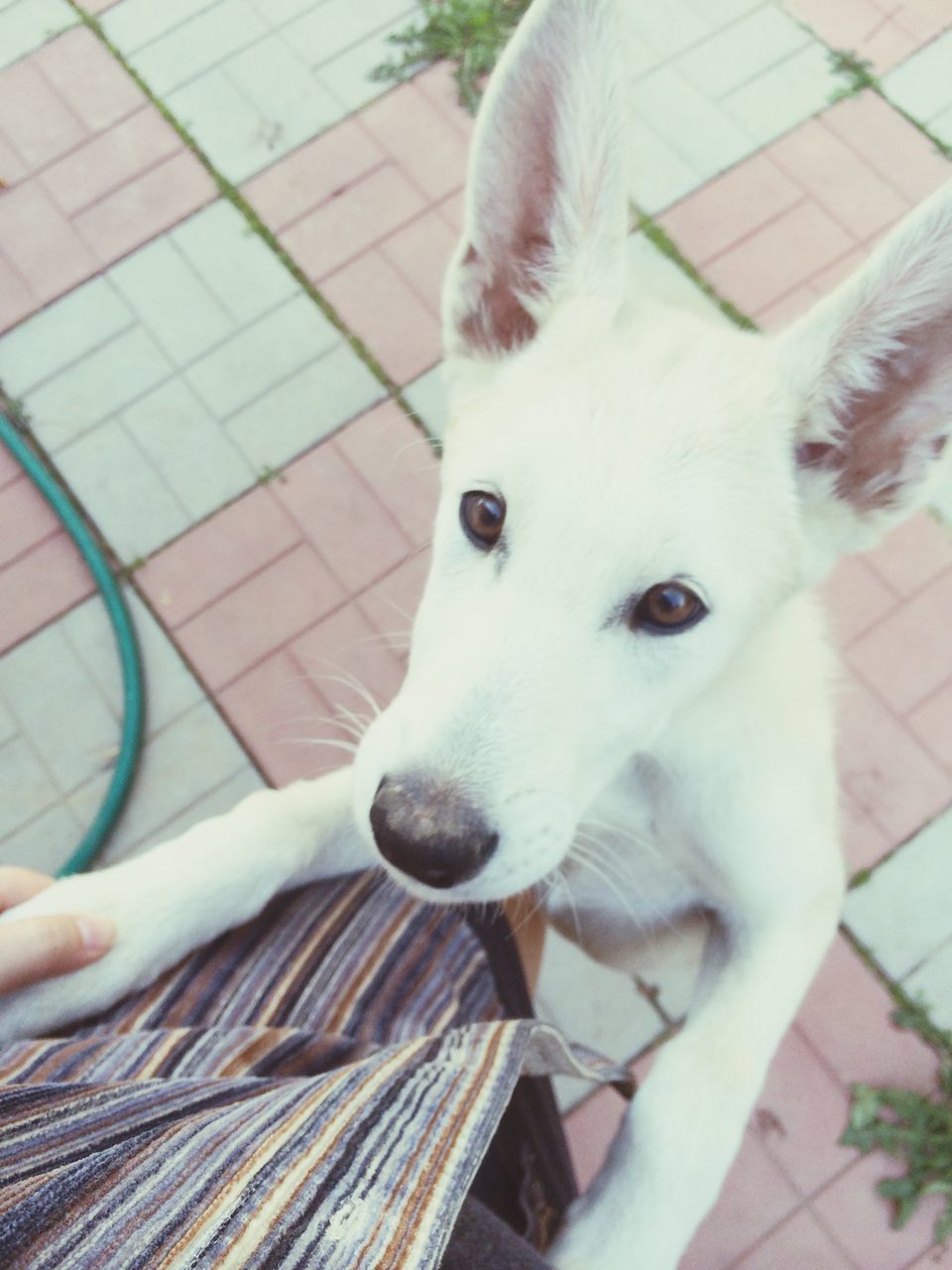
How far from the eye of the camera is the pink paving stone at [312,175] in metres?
4.18

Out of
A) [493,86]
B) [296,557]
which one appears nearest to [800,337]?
[493,86]

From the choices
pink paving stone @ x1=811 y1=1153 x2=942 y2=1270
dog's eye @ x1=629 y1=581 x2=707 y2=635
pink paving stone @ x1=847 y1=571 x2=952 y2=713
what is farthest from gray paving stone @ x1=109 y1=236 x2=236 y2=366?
pink paving stone @ x1=811 y1=1153 x2=942 y2=1270

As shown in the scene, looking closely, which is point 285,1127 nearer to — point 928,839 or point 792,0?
point 928,839

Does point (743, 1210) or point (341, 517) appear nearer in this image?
point (743, 1210)

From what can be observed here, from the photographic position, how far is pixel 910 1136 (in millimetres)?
2844

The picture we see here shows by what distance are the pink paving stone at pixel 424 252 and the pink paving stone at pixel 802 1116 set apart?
3.04 m

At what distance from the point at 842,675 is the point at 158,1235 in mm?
2820

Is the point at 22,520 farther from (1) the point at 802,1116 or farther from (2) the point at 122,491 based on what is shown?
(1) the point at 802,1116

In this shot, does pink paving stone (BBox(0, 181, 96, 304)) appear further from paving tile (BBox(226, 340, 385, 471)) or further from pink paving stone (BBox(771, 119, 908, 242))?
pink paving stone (BBox(771, 119, 908, 242))

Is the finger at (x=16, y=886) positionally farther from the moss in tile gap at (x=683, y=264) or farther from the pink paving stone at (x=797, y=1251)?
the moss in tile gap at (x=683, y=264)

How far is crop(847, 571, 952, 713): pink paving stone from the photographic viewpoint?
3350mm

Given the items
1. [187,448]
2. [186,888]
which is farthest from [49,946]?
[187,448]

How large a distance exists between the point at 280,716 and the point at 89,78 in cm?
323

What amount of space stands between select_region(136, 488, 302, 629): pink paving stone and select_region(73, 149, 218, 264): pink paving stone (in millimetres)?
1398
